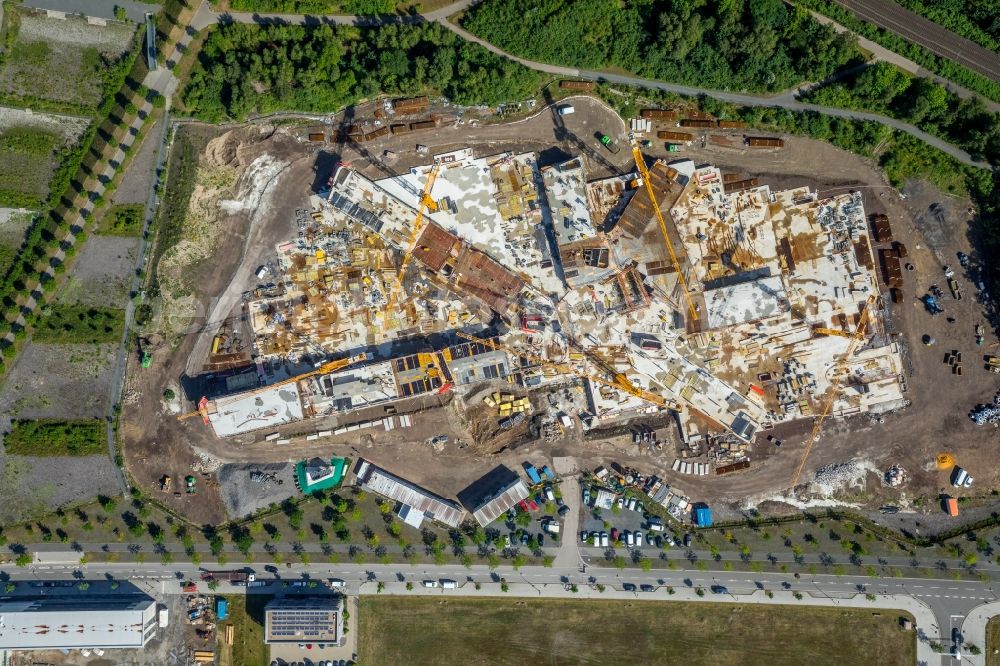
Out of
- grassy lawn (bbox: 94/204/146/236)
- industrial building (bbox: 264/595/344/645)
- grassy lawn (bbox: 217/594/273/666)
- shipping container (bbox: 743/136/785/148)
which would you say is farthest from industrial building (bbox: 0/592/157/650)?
shipping container (bbox: 743/136/785/148)

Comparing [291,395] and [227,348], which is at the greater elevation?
[227,348]

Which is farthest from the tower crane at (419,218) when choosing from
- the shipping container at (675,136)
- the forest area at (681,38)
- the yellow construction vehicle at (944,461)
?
the yellow construction vehicle at (944,461)

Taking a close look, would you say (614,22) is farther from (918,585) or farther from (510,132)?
(918,585)

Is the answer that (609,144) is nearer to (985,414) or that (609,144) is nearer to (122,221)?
(985,414)

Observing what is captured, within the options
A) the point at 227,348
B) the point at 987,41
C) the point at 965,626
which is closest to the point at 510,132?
the point at 227,348

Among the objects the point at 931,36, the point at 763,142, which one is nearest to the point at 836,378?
the point at 763,142

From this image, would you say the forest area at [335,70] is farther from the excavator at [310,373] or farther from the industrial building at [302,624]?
the industrial building at [302,624]
